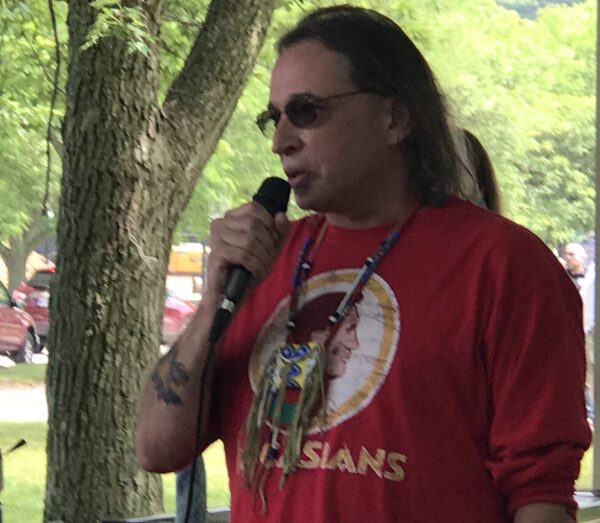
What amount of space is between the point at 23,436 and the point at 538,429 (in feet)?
8.73

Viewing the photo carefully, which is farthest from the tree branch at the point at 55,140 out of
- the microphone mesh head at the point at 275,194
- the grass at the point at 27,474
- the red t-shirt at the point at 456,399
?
the red t-shirt at the point at 456,399

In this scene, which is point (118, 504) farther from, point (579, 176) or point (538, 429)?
point (538, 429)

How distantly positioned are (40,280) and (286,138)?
214 cm

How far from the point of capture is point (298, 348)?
1.08 meters

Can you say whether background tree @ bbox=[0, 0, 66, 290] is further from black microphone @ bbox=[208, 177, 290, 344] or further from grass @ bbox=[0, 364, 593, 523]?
black microphone @ bbox=[208, 177, 290, 344]

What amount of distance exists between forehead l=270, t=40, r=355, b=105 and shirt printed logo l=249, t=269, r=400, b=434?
0.21 metres

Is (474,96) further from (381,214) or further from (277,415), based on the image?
(277,415)

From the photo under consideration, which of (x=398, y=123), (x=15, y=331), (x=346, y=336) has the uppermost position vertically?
(x=398, y=123)

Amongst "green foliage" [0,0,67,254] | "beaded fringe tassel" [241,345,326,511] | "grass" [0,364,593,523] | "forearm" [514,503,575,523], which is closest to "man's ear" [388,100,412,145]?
"beaded fringe tassel" [241,345,326,511]

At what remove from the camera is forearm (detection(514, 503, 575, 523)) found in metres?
0.97

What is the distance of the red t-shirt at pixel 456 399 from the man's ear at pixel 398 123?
0.52 ft

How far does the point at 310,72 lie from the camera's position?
43.9 inches

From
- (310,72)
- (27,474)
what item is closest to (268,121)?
(310,72)

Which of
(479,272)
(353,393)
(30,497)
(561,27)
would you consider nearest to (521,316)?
(479,272)
